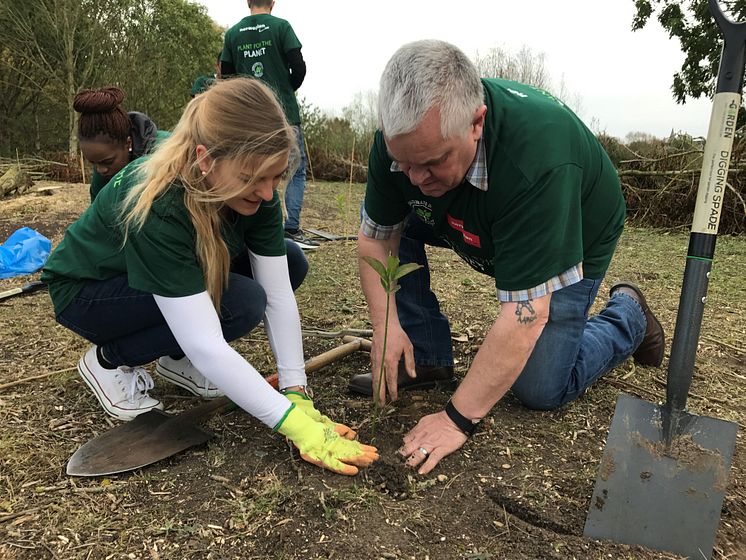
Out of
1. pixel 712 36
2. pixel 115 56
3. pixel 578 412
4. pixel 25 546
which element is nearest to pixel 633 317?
pixel 578 412

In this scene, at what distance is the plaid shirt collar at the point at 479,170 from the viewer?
1.66 meters

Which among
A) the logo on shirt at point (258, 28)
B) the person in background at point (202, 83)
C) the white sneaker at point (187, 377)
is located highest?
the logo on shirt at point (258, 28)

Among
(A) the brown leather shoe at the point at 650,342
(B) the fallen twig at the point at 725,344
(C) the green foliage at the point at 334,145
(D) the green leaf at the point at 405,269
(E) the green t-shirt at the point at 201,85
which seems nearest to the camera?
(D) the green leaf at the point at 405,269

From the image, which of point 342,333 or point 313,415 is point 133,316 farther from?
point 342,333

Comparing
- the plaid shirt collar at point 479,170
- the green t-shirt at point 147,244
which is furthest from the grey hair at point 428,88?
the green t-shirt at point 147,244

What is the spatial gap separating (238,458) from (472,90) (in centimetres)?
134

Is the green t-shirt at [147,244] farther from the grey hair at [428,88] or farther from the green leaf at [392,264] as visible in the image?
the grey hair at [428,88]

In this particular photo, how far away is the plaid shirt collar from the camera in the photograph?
1659 millimetres

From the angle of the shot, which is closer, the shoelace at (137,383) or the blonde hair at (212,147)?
the blonde hair at (212,147)

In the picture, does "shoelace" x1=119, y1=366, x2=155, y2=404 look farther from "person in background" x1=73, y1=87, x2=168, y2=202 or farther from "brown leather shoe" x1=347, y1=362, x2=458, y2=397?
"person in background" x1=73, y1=87, x2=168, y2=202

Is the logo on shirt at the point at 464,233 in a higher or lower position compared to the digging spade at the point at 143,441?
higher

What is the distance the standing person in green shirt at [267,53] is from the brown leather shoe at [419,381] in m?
2.86

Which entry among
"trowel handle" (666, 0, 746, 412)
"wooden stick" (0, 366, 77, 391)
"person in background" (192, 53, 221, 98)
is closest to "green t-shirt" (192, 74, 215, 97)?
"person in background" (192, 53, 221, 98)

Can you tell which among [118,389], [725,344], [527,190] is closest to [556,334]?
[527,190]
